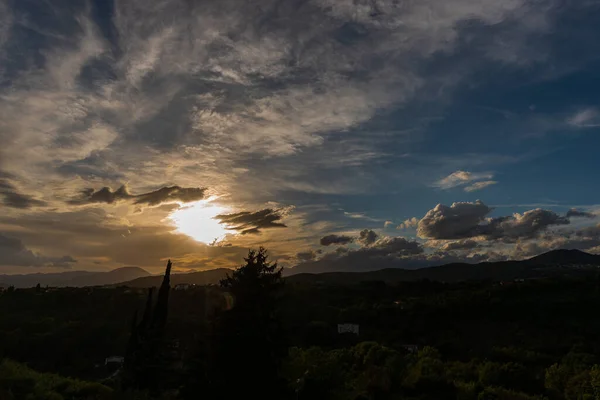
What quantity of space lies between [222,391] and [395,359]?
22103 mm

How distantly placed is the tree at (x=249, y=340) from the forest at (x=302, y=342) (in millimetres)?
39

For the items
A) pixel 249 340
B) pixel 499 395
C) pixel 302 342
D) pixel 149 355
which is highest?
pixel 249 340

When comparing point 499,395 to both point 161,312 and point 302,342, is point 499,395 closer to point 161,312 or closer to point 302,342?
point 161,312

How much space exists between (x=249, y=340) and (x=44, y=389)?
47.1 ft

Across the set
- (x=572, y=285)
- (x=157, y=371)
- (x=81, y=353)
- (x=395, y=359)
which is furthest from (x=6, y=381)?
(x=572, y=285)

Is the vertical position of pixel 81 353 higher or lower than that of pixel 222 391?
lower

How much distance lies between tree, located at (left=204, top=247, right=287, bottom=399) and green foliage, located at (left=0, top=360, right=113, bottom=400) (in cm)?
797

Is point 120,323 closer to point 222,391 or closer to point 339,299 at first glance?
point 339,299

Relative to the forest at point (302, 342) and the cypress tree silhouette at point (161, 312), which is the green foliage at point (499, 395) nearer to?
the forest at point (302, 342)

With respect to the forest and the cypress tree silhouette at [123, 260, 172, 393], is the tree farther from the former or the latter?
the cypress tree silhouette at [123, 260, 172, 393]

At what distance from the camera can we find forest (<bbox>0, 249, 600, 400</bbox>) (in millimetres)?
16781

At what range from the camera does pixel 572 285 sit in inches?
4513

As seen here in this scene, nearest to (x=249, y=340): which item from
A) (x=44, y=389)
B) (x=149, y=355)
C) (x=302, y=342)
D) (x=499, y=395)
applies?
(x=44, y=389)

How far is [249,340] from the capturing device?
53.6 ft
